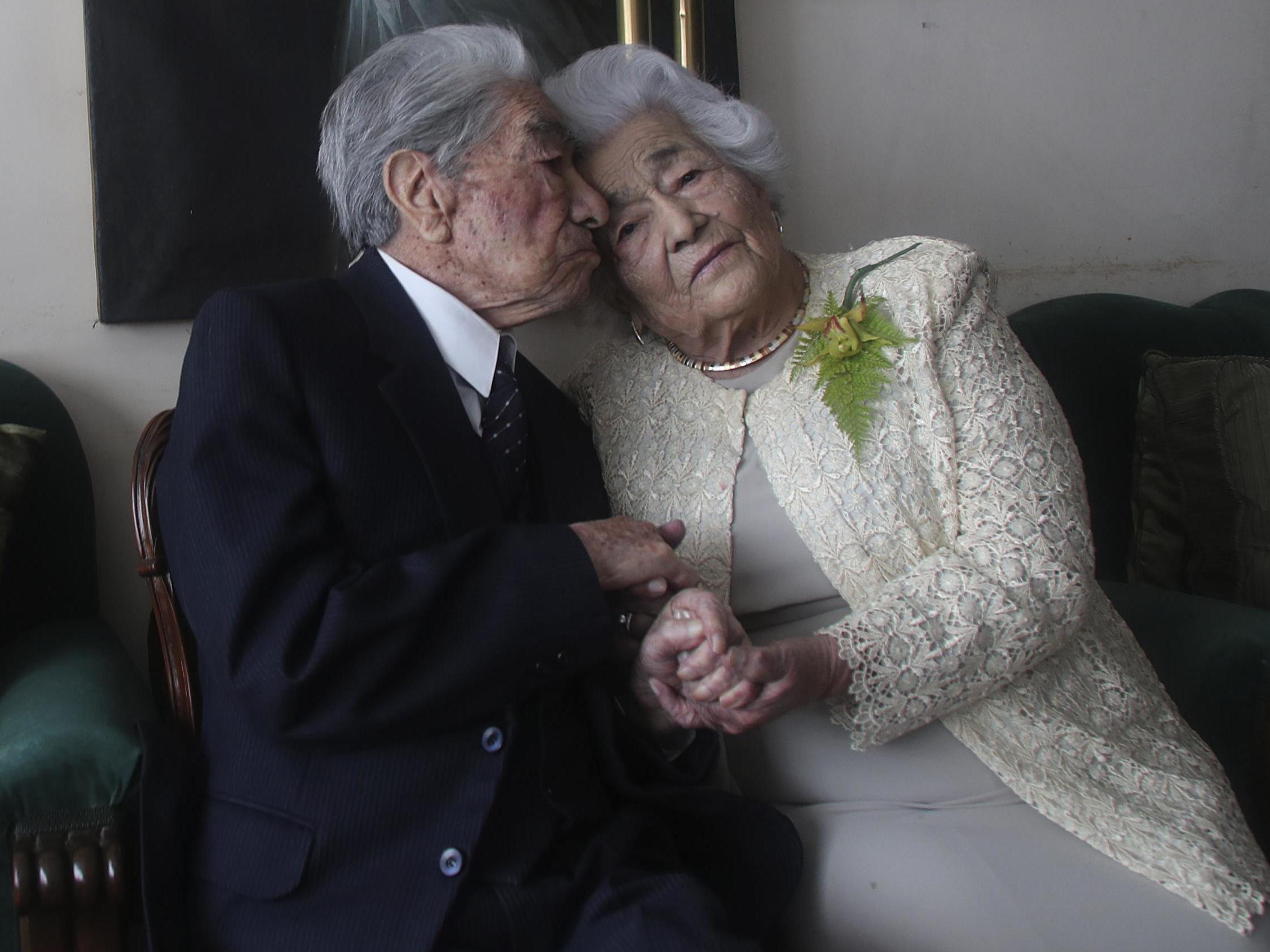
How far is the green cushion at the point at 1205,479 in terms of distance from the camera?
6.42 feet

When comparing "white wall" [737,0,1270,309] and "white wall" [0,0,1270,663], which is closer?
"white wall" [0,0,1270,663]

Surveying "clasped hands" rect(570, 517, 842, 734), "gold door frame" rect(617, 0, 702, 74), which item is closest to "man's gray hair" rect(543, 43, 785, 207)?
"gold door frame" rect(617, 0, 702, 74)

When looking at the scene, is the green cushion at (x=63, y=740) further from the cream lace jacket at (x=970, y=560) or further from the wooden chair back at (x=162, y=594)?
the cream lace jacket at (x=970, y=560)

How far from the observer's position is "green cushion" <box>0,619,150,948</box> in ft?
3.50

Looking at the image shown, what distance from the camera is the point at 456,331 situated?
4.48 ft

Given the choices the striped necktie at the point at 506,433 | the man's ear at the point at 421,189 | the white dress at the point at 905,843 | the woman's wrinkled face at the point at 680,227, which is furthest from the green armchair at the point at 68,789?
the woman's wrinkled face at the point at 680,227

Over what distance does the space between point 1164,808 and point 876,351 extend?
2.26 ft

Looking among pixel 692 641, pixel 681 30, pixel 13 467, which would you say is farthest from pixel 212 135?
pixel 692 641

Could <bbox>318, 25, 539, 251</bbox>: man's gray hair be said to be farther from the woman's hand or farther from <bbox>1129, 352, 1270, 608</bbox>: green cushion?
<bbox>1129, 352, 1270, 608</bbox>: green cushion

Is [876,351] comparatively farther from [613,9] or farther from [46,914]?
[46,914]

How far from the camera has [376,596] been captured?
1.07 metres

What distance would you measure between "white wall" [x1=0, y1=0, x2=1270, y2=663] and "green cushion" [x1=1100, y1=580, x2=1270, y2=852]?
3.49ft

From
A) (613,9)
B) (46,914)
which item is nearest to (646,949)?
(46,914)

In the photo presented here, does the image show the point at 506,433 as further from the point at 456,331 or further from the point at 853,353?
the point at 853,353
